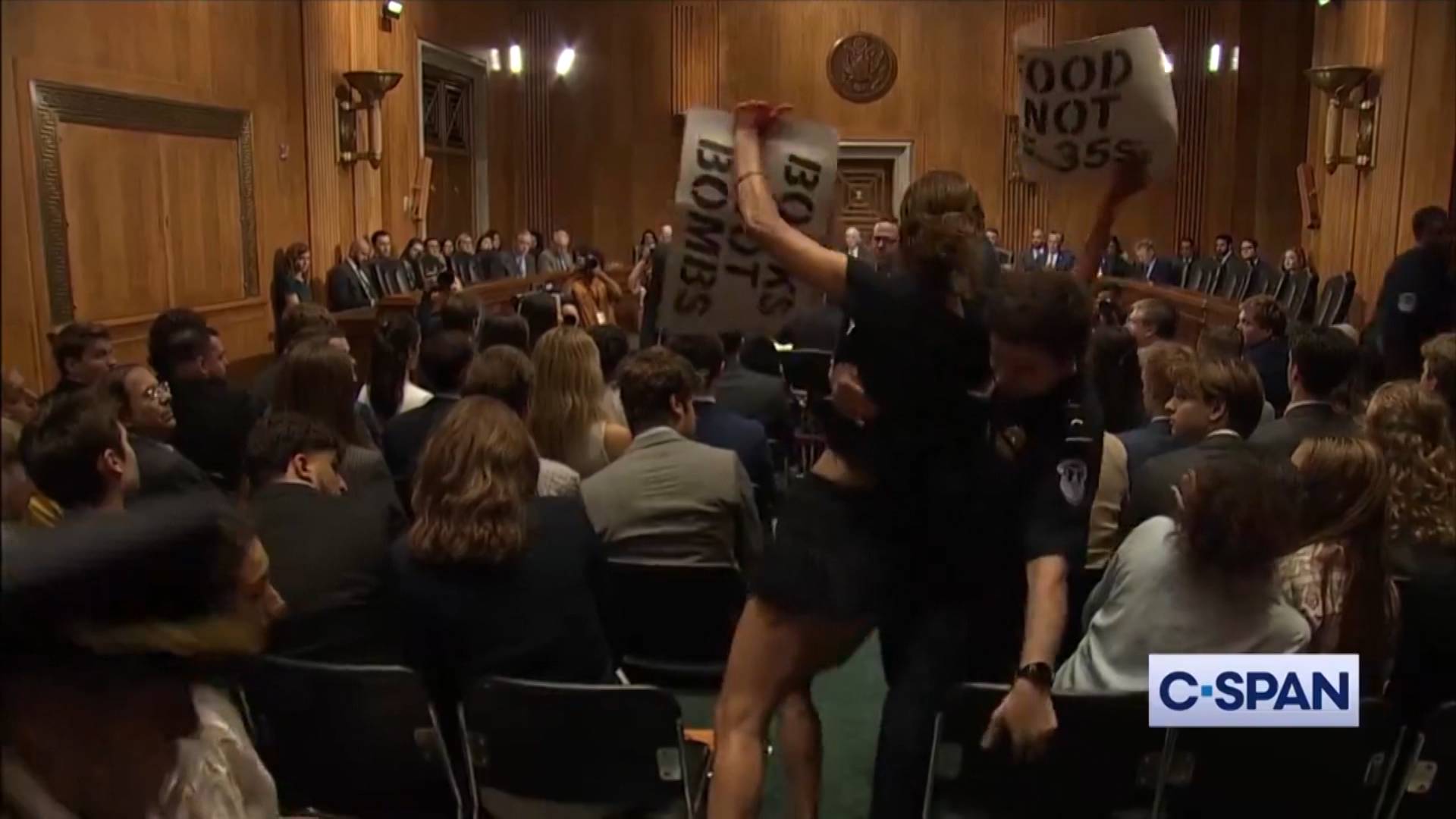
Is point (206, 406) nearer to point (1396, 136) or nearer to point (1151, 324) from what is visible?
point (1151, 324)

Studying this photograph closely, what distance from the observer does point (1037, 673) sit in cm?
189

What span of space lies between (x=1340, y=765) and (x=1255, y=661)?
9.1 inches

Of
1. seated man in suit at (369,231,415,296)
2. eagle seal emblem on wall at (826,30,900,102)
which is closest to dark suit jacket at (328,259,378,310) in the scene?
seated man in suit at (369,231,415,296)

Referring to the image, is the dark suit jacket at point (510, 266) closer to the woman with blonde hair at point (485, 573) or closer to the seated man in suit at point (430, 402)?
the seated man in suit at point (430, 402)

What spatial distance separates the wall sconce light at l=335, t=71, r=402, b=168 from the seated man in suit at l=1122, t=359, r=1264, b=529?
838 centimetres

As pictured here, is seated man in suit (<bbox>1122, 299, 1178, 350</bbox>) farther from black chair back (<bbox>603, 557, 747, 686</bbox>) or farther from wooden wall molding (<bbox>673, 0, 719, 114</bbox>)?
wooden wall molding (<bbox>673, 0, 719, 114</bbox>)

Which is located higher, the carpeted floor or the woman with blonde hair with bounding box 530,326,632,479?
the woman with blonde hair with bounding box 530,326,632,479

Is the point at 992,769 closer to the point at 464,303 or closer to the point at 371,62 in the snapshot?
the point at 464,303

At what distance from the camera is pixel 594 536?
2445mm

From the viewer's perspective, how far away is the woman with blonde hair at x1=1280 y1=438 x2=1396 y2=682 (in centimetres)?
223

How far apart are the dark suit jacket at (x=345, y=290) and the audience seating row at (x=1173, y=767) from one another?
7.91 m

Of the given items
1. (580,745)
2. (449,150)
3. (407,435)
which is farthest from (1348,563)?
(449,150)

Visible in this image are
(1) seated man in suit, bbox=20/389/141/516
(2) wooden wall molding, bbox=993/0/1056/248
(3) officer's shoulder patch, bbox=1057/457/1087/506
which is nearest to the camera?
(1) seated man in suit, bbox=20/389/141/516

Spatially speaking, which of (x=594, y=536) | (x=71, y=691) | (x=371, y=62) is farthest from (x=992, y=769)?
(x=371, y=62)
